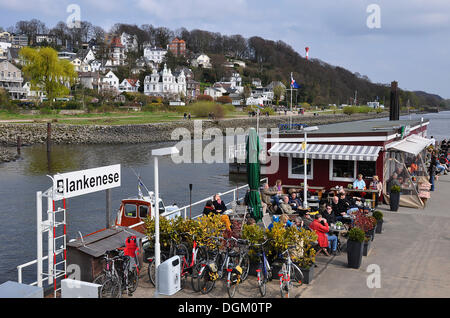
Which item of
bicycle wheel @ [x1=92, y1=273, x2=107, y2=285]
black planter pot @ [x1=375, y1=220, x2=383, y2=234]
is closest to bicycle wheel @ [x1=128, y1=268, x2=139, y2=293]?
bicycle wheel @ [x1=92, y1=273, x2=107, y2=285]

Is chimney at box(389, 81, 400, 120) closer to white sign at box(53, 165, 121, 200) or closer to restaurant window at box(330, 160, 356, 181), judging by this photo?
restaurant window at box(330, 160, 356, 181)

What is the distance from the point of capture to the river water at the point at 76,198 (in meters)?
20.1

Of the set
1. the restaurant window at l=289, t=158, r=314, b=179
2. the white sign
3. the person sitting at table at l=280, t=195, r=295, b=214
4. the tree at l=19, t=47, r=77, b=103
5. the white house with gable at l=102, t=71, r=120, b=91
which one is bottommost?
the person sitting at table at l=280, t=195, r=295, b=214

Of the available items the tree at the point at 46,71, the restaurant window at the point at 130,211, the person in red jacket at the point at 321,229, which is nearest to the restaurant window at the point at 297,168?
the restaurant window at the point at 130,211

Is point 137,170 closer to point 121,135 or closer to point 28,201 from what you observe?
point 28,201

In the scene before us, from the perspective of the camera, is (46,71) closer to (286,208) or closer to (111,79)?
(111,79)

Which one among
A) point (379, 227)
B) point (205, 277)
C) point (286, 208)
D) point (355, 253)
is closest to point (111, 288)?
point (205, 277)

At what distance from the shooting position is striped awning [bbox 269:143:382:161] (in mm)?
17562

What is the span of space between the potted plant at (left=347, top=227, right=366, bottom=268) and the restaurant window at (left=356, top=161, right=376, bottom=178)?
26.6ft

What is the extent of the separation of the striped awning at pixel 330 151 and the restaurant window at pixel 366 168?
0.62 m

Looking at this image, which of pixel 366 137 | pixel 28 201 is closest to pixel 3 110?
pixel 28 201

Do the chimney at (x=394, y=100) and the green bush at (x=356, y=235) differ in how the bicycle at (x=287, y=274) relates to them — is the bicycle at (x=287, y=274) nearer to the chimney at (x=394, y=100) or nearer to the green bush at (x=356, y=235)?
the green bush at (x=356, y=235)

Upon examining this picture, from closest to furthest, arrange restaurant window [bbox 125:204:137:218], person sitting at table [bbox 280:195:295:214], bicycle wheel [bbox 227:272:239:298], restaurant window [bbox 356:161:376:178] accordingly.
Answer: bicycle wheel [bbox 227:272:239:298] < person sitting at table [bbox 280:195:295:214] < restaurant window [bbox 125:204:137:218] < restaurant window [bbox 356:161:376:178]
